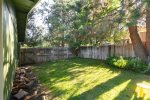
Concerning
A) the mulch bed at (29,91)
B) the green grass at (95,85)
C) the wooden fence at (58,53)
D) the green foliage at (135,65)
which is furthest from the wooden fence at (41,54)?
the mulch bed at (29,91)

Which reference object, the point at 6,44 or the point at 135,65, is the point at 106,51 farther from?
the point at 6,44

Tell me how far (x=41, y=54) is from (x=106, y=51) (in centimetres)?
584

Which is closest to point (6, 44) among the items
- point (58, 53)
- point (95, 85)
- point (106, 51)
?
point (95, 85)

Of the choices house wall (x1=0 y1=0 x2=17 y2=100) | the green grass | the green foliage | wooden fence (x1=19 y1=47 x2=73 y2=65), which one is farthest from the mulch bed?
wooden fence (x1=19 y1=47 x2=73 y2=65)

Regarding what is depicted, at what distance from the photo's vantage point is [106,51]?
1947 centimetres

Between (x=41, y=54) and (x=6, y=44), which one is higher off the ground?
(x=6, y=44)

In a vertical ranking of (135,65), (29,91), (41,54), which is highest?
(41,54)

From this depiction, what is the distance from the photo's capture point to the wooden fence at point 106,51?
56.1ft

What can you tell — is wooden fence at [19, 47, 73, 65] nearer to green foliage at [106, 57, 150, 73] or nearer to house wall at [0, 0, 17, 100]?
green foliage at [106, 57, 150, 73]

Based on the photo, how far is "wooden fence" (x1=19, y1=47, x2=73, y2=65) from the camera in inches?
851

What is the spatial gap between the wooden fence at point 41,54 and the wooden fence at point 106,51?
156 cm

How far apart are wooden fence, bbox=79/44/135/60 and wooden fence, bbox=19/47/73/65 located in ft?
5.11

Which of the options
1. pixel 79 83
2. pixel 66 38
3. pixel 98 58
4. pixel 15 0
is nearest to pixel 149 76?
pixel 79 83

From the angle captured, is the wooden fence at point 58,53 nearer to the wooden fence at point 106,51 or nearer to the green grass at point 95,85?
the wooden fence at point 106,51
